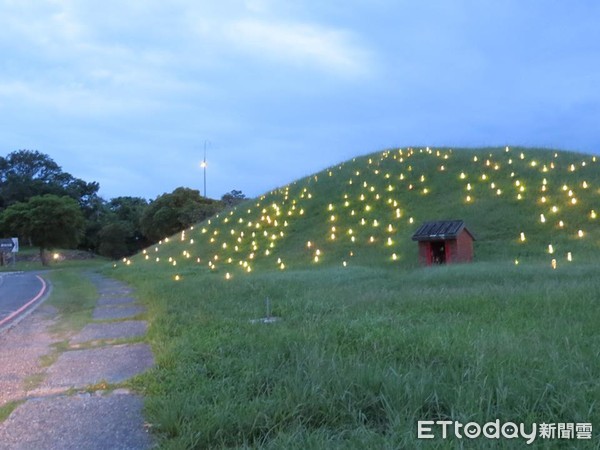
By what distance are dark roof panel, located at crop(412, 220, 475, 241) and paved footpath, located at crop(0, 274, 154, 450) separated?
9943 millimetres

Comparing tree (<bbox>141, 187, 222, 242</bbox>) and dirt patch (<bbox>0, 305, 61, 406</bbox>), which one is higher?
tree (<bbox>141, 187, 222, 242</bbox>)

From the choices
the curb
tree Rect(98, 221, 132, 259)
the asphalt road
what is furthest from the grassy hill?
tree Rect(98, 221, 132, 259)

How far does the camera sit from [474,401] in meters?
4.47

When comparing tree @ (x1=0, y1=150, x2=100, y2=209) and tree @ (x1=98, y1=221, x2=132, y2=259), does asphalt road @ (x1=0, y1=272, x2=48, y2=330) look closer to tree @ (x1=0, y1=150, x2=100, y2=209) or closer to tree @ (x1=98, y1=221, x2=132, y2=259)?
tree @ (x1=98, y1=221, x2=132, y2=259)

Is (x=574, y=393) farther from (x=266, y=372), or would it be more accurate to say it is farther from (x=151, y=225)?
(x=151, y=225)

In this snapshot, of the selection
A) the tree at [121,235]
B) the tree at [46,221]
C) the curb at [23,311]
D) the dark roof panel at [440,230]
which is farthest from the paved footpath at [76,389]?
the tree at [121,235]

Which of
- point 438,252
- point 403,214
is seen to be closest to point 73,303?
point 438,252

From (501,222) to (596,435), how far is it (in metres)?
19.5

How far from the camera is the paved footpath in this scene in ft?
15.8

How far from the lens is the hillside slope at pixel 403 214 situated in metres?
21.0

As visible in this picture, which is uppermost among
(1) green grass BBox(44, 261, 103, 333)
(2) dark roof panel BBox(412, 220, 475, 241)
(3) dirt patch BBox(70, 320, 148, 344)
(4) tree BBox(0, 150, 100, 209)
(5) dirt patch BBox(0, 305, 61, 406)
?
(4) tree BBox(0, 150, 100, 209)

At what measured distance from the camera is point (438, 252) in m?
19.1

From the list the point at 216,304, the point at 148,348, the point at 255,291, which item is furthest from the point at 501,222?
the point at 148,348

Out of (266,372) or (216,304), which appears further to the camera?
(216,304)
